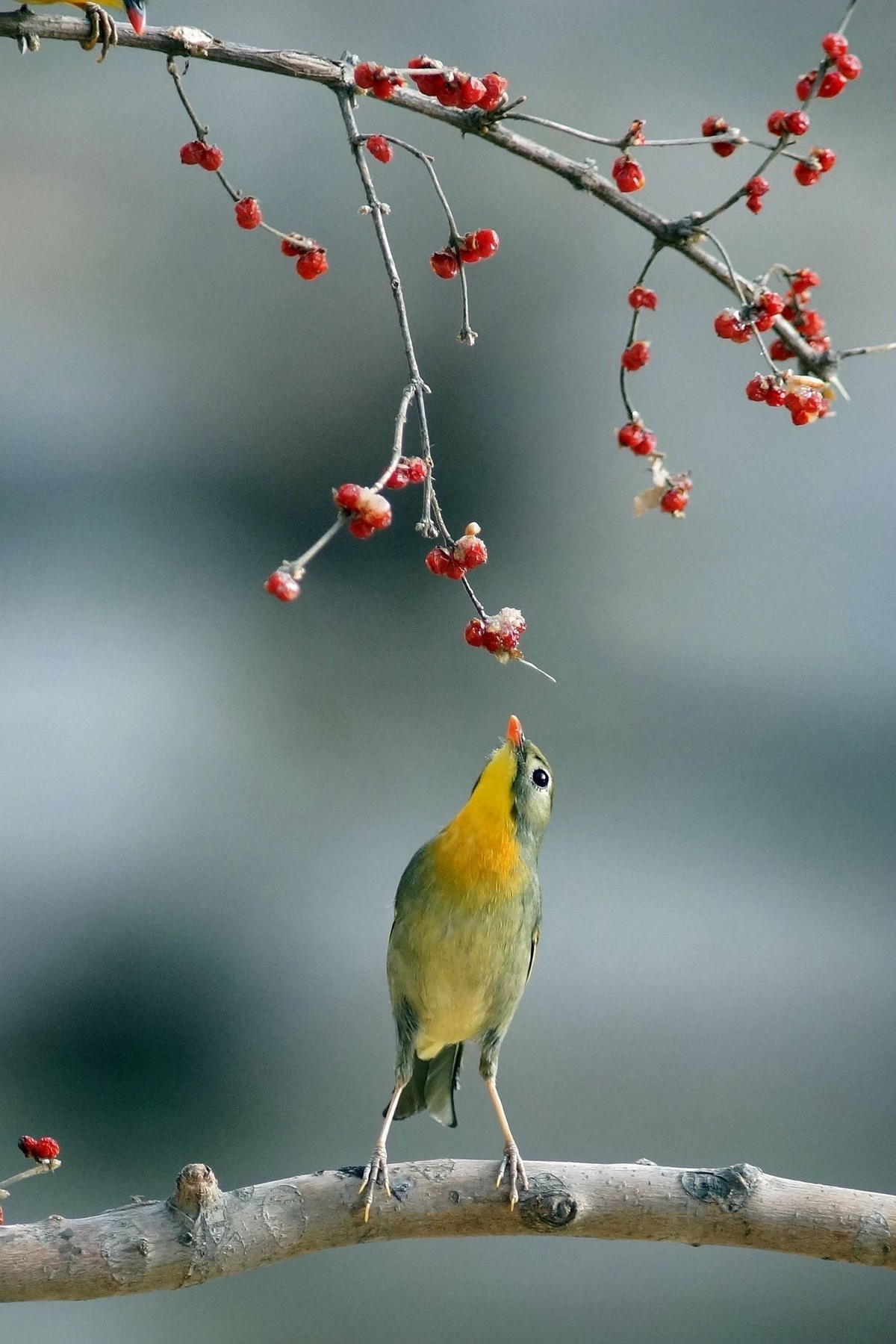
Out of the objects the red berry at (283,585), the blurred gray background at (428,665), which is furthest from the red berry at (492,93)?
the blurred gray background at (428,665)

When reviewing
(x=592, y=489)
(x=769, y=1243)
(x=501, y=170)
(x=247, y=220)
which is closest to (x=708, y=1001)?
(x=592, y=489)

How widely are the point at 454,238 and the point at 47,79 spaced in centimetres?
202

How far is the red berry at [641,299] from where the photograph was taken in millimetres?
1220

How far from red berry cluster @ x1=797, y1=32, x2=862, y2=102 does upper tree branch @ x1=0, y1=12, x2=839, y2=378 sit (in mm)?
144

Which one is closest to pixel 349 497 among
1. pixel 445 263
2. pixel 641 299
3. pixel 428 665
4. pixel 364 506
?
pixel 364 506

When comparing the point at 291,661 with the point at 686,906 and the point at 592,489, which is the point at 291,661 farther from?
the point at 686,906

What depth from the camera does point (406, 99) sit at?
110cm

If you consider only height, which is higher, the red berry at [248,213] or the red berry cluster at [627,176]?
the red berry cluster at [627,176]

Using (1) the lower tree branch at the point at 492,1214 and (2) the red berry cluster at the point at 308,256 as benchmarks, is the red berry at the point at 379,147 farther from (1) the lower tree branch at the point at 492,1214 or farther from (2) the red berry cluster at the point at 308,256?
(1) the lower tree branch at the point at 492,1214

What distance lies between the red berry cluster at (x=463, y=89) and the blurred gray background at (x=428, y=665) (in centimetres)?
165

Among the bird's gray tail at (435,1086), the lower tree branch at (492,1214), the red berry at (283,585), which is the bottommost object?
the lower tree branch at (492,1214)

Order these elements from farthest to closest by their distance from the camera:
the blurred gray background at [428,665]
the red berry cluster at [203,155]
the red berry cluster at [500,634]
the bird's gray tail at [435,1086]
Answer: the blurred gray background at [428,665] → the bird's gray tail at [435,1086] → the red berry cluster at [203,155] → the red berry cluster at [500,634]

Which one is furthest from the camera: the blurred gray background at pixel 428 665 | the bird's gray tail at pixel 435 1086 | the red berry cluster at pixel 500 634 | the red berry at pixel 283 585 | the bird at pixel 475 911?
the blurred gray background at pixel 428 665

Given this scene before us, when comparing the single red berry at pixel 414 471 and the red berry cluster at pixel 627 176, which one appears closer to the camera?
the single red berry at pixel 414 471
